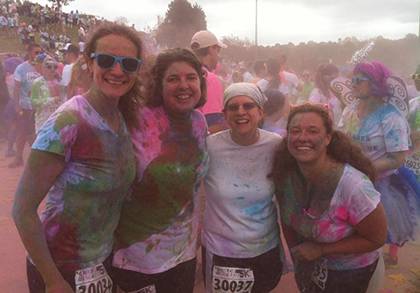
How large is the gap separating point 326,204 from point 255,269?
541 millimetres

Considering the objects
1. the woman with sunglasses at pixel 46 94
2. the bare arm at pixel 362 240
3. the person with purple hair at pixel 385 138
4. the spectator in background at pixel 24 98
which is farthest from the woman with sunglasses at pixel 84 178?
the spectator in background at pixel 24 98

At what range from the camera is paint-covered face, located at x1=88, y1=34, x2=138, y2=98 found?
6.41ft

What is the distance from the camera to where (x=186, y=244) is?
239 centimetres

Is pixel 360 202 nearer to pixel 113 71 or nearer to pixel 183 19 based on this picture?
→ pixel 113 71

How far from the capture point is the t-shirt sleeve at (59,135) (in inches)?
69.1

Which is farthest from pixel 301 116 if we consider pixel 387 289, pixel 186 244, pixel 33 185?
pixel 387 289

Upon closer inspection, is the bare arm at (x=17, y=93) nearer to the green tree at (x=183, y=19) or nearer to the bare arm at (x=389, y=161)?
the bare arm at (x=389, y=161)

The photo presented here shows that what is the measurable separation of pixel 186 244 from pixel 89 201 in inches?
26.5

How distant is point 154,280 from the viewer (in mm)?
2320

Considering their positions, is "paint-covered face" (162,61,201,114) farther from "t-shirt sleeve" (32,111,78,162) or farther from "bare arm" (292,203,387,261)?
"bare arm" (292,203,387,261)

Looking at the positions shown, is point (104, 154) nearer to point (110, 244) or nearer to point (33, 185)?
point (33, 185)

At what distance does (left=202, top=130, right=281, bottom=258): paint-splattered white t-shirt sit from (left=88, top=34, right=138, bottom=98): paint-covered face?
0.69 metres

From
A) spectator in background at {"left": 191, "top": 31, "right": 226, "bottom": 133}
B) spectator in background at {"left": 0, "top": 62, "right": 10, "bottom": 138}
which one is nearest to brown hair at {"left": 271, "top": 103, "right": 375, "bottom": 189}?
spectator in background at {"left": 191, "top": 31, "right": 226, "bottom": 133}

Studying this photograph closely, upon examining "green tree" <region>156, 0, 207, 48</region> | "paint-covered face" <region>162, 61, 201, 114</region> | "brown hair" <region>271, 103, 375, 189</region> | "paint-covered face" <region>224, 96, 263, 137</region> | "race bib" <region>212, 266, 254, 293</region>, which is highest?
"green tree" <region>156, 0, 207, 48</region>
